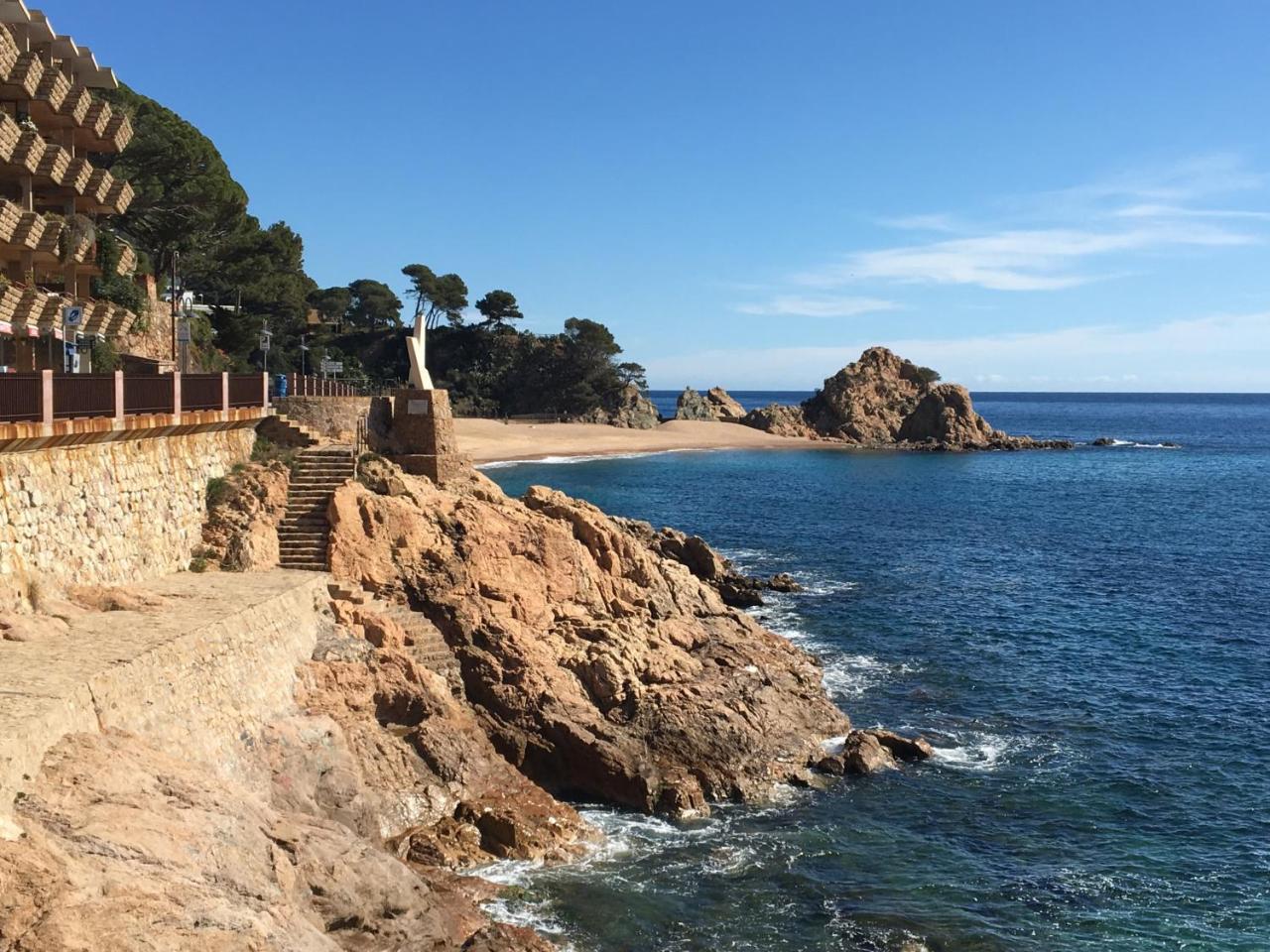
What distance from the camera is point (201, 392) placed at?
24.5m

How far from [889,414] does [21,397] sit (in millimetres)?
126625

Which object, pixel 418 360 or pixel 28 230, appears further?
pixel 418 360

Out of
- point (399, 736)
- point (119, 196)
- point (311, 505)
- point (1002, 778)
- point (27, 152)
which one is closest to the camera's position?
point (399, 736)

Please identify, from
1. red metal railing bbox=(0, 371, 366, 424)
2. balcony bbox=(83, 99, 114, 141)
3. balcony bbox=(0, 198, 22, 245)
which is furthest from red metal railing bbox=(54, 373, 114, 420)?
balcony bbox=(83, 99, 114, 141)

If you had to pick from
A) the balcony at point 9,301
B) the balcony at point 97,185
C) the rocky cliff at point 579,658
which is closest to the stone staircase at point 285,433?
the rocky cliff at point 579,658

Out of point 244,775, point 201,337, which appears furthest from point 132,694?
point 201,337

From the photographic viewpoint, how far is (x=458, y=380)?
4879 inches

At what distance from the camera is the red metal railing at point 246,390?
2631 cm

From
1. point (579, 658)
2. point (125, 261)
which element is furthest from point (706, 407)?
point (579, 658)

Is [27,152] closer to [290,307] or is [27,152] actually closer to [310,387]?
[310,387]

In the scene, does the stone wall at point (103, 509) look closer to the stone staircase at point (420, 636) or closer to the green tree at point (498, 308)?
the stone staircase at point (420, 636)

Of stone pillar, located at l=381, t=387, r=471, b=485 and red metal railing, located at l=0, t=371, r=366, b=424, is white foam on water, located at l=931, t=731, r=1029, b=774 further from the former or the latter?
red metal railing, located at l=0, t=371, r=366, b=424

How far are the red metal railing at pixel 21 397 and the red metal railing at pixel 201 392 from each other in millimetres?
5110

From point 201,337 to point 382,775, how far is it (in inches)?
1537
